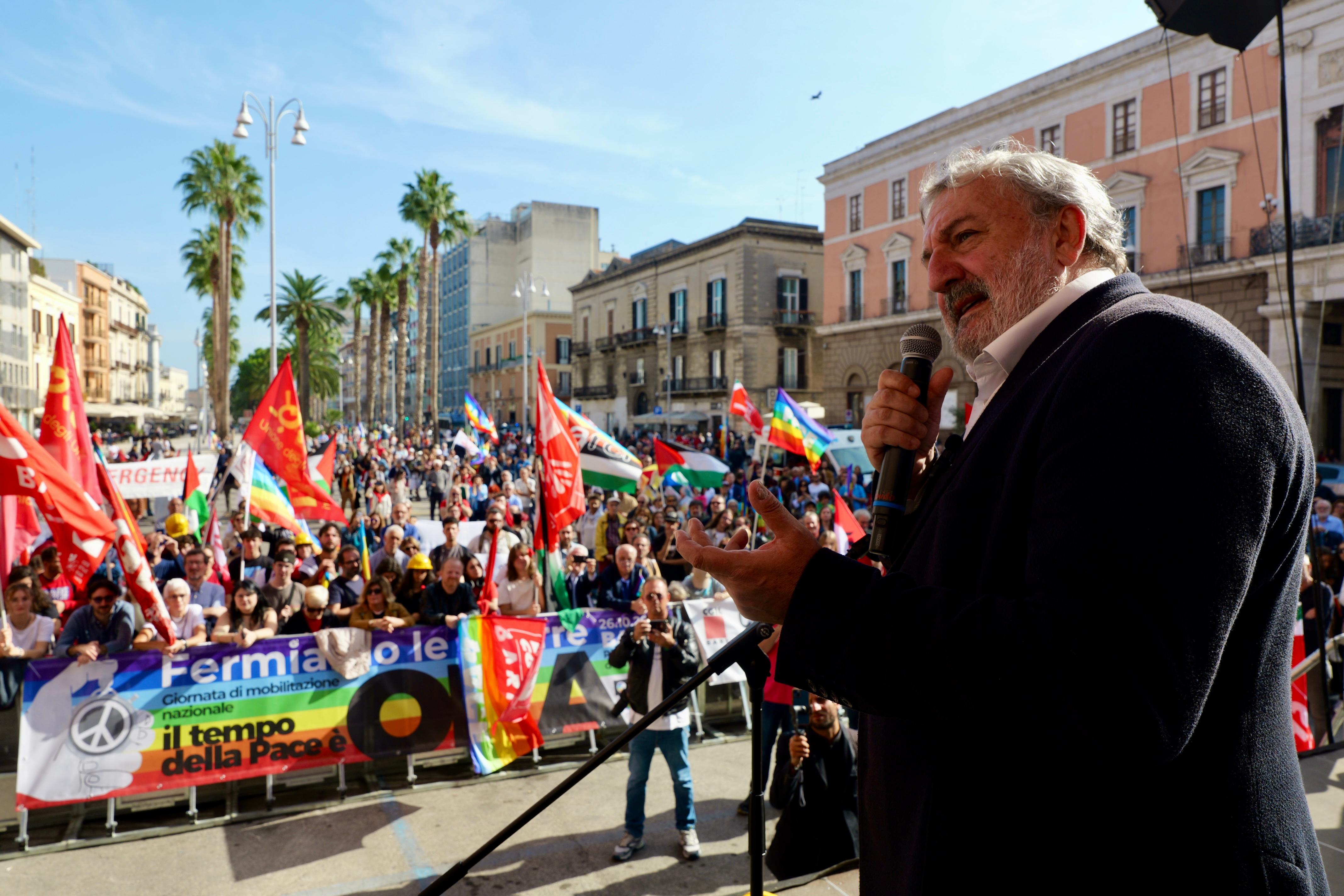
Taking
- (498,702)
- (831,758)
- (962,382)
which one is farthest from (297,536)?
(962,382)

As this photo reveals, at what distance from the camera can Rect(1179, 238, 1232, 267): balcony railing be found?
80.8 ft

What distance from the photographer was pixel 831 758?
17.3ft

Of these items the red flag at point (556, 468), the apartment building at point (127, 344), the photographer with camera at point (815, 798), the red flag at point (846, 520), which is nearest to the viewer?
the photographer with camera at point (815, 798)

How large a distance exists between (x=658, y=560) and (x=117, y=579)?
6.24 metres

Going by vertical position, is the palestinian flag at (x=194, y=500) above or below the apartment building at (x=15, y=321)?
below

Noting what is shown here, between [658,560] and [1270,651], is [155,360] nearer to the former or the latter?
[658,560]

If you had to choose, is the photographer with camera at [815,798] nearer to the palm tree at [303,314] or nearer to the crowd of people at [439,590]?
the crowd of people at [439,590]

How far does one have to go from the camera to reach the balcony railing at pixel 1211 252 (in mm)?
24641

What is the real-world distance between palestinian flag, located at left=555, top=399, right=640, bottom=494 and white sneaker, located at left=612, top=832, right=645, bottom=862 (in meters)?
6.93

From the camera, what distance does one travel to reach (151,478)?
45.5 feet

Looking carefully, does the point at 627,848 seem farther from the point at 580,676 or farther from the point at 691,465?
the point at 691,465

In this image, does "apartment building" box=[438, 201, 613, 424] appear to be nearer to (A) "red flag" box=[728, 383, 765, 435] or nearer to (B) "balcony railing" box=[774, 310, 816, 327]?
(B) "balcony railing" box=[774, 310, 816, 327]

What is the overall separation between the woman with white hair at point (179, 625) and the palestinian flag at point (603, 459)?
6.05 meters

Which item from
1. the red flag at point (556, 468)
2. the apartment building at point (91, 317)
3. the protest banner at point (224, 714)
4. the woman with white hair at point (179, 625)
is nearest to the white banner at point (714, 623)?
the red flag at point (556, 468)
